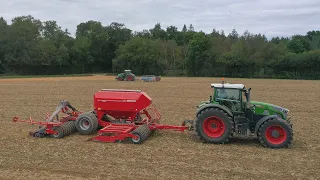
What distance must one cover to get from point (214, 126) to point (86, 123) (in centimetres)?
425

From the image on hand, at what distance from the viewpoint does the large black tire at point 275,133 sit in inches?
398

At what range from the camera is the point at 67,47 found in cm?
8588

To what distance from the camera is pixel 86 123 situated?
39.0ft

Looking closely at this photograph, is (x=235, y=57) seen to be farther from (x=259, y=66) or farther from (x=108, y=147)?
(x=108, y=147)

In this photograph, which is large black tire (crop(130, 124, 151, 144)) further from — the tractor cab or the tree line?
the tree line

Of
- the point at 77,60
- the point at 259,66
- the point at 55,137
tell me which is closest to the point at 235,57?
the point at 259,66

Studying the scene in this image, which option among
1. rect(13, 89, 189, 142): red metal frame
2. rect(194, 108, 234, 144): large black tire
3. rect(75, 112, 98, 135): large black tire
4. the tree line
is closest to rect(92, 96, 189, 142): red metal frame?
rect(13, 89, 189, 142): red metal frame

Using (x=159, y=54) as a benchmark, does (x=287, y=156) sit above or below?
below

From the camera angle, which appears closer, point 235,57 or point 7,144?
point 7,144

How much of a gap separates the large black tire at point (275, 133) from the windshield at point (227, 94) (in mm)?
1160

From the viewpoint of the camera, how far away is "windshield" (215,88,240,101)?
10.8 metres

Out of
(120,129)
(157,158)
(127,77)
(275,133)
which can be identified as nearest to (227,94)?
(275,133)

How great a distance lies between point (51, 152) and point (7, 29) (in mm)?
72517

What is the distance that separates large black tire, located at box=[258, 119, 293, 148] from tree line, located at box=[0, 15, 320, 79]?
58.1m
